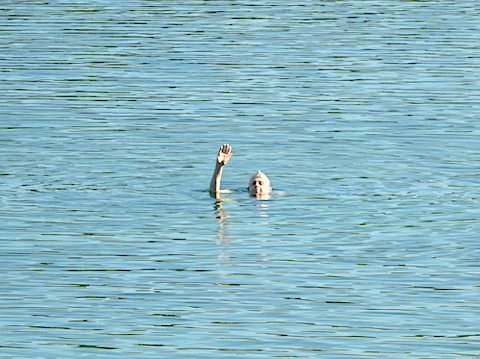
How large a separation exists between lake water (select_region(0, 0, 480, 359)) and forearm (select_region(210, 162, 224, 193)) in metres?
0.29

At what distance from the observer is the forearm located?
80.6 ft

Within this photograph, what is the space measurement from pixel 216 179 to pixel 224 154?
0.47m

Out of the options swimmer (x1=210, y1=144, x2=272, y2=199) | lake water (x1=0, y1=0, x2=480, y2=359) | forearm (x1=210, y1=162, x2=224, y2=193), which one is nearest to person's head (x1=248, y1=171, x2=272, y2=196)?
swimmer (x1=210, y1=144, x2=272, y2=199)

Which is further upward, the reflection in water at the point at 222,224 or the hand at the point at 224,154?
the hand at the point at 224,154

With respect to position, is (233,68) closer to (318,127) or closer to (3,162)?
(318,127)

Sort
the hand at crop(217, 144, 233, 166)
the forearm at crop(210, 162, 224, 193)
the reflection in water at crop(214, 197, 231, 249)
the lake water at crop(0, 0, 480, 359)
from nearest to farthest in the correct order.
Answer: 1. the lake water at crop(0, 0, 480, 359)
2. the reflection in water at crop(214, 197, 231, 249)
3. the hand at crop(217, 144, 233, 166)
4. the forearm at crop(210, 162, 224, 193)

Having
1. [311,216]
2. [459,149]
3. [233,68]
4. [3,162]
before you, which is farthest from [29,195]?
[233,68]

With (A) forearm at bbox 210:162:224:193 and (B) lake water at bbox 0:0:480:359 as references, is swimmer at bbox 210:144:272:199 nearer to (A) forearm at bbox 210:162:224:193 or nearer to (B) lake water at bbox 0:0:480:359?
(A) forearm at bbox 210:162:224:193

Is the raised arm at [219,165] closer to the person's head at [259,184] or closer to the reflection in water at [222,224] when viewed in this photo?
the reflection in water at [222,224]

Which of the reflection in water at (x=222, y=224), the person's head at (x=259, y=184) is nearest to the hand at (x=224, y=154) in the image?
the person's head at (x=259, y=184)

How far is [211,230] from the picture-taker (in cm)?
2225

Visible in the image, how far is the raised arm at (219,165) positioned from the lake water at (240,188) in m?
0.31

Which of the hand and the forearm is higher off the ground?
the hand

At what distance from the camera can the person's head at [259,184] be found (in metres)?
24.5
